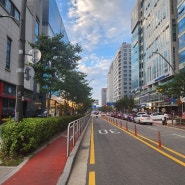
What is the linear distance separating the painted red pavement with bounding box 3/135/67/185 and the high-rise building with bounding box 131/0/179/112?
52.2 metres

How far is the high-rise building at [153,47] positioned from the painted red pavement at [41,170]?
52236 mm

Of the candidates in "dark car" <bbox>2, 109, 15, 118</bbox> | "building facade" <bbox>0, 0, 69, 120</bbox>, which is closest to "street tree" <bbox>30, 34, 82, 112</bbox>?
"building facade" <bbox>0, 0, 69, 120</bbox>

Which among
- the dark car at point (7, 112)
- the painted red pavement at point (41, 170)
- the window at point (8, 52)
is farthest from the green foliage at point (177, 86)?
the painted red pavement at point (41, 170)

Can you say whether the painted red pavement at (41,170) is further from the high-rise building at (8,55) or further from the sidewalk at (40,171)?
the high-rise building at (8,55)

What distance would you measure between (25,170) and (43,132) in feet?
13.9

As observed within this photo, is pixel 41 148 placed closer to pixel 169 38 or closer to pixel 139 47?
pixel 169 38

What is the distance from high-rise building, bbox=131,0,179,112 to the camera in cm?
7731

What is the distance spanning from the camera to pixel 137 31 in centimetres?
12369

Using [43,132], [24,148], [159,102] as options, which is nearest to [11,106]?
[43,132]

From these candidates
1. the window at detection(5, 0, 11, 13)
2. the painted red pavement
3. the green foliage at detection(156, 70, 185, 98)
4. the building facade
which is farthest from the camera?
the green foliage at detection(156, 70, 185, 98)

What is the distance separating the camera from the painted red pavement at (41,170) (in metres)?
6.28

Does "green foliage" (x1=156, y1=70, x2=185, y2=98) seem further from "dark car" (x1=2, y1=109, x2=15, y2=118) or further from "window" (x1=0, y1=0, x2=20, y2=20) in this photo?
"window" (x1=0, y1=0, x2=20, y2=20)

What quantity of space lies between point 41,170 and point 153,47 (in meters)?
92.2

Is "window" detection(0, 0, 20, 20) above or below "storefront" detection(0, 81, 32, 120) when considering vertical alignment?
above
